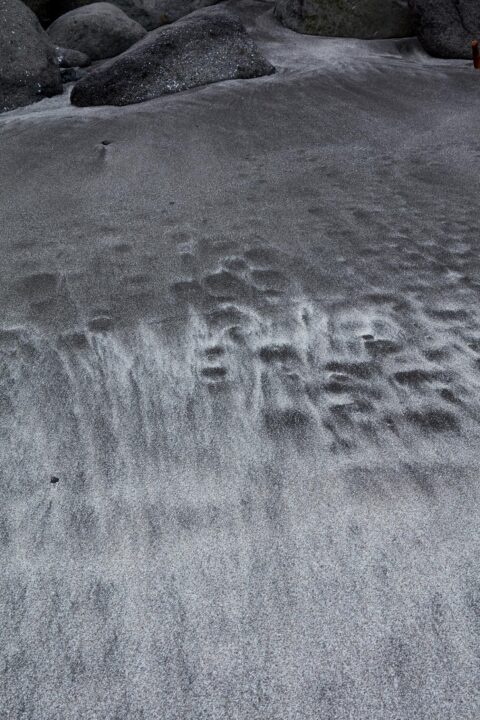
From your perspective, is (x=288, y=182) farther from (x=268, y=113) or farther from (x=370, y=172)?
(x=268, y=113)

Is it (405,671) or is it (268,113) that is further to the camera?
(268,113)

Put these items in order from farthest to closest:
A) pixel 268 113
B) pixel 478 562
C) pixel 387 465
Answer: pixel 268 113 < pixel 387 465 < pixel 478 562

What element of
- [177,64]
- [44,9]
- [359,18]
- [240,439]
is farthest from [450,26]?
[240,439]

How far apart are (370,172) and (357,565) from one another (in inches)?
78.6

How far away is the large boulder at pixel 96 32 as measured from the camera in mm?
4531

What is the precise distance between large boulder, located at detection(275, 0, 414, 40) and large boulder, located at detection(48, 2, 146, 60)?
131 centimetres

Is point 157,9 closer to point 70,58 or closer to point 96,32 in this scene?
point 96,32

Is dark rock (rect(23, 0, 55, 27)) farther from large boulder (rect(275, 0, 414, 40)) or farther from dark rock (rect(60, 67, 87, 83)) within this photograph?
large boulder (rect(275, 0, 414, 40))

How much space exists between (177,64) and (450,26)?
1.96 metres

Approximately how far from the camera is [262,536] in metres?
1.29


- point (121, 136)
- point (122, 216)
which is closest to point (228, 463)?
point (122, 216)

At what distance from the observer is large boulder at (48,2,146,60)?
453 centimetres

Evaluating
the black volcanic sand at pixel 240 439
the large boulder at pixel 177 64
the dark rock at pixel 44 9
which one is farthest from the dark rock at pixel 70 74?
the black volcanic sand at pixel 240 439

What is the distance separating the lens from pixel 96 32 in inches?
178
